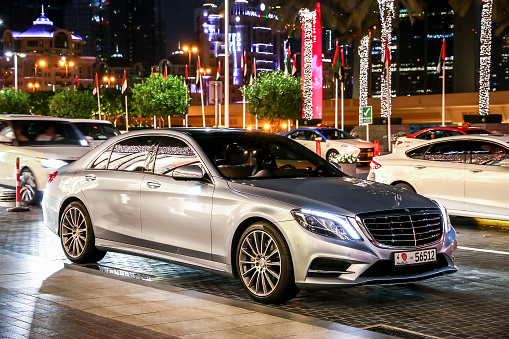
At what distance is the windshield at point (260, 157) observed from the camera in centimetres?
845

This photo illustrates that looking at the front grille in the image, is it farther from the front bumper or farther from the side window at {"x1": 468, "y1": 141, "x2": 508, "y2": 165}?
the side window at {"x1": 468, "y1": 141, "x2": 508, "y2": 165}

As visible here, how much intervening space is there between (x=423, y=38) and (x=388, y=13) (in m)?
67.6

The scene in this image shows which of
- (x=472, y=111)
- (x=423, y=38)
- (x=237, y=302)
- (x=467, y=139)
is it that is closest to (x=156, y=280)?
(x=237, y=302)

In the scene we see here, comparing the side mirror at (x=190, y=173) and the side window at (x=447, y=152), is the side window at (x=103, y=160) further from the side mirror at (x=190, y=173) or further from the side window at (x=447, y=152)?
the side window at (x=447, y=152)

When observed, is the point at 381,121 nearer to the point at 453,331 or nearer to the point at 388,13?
the point at 388,13

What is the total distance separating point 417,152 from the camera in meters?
14.6

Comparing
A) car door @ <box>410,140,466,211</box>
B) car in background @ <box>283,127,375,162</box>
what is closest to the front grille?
car door @ <box>410,140,466,211</box>

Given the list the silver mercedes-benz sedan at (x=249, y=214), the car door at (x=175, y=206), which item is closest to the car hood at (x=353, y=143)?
→ the silver mercedes-benz sedan at (x=249, y=214)

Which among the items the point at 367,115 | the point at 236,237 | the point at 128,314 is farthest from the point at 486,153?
the point at 367,115

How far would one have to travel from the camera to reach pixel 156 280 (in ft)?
29.9

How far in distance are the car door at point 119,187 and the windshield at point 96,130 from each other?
1451 cm

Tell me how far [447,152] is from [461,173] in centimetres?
72

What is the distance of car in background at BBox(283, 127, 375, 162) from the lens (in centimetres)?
3453

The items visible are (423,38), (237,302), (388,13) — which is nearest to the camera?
(237,302)
